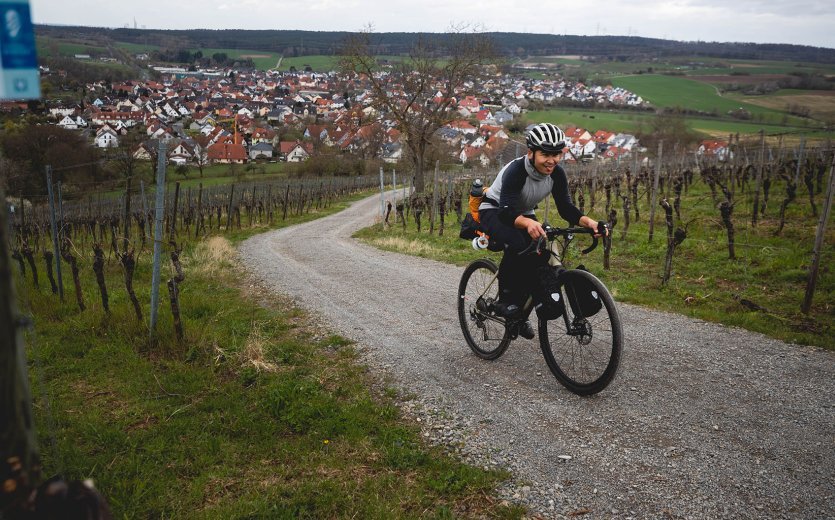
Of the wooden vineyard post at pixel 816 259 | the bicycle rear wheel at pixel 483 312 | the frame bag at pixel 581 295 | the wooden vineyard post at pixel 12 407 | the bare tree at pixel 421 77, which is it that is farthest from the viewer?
the bare tree at pixel 421 77

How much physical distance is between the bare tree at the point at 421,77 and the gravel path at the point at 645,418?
31301 mm

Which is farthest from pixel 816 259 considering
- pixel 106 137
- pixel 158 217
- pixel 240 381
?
pixel 106 137

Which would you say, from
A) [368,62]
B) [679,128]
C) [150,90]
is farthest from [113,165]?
[150,90]

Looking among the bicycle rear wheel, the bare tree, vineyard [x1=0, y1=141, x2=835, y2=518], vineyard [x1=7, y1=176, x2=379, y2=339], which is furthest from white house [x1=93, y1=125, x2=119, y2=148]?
the bicycle rear wheel

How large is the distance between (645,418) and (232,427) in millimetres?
3407

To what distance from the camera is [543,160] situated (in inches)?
174

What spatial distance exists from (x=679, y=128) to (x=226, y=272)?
221ft

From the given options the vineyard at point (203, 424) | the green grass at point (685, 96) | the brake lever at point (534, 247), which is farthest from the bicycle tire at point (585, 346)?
the green grass at point (685, 96)

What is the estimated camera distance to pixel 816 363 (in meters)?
5.18

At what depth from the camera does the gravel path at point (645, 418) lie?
3168mm

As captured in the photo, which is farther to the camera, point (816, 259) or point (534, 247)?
point (816, 259)

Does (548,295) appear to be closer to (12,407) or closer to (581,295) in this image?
(581,295)

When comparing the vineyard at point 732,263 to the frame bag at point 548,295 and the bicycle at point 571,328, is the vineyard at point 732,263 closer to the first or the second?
the bicycle at point 571,328

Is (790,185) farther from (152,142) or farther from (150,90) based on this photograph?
(150,90)
